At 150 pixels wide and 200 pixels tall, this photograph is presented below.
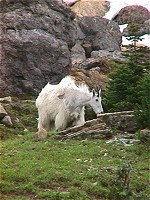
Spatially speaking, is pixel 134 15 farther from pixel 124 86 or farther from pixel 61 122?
pixel 61 122

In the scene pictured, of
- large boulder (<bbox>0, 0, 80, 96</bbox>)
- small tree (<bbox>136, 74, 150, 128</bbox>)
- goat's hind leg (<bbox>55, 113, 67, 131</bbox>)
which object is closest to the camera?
small tree (<bbox>136, 74, 150, 128</bbox>)

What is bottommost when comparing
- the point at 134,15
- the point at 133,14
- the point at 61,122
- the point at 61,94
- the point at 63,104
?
the point at 61,122

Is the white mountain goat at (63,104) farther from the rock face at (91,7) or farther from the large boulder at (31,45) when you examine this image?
the rock face at (91,7)

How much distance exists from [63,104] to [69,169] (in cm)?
497

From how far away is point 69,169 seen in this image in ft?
27.2

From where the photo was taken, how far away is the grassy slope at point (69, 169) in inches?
280

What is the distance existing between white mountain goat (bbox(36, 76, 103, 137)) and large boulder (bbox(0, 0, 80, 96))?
861 cm

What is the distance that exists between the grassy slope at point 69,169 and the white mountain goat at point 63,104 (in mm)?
2042

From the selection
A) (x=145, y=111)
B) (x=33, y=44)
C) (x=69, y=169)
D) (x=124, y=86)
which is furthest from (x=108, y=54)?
(x=69, y=169)

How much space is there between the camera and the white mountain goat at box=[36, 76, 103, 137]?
43.2 ft

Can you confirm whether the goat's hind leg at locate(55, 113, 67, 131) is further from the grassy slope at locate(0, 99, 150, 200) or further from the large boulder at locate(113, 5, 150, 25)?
the large boulder at locate(113, 5, 150, 25)

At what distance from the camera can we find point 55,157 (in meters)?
9.11

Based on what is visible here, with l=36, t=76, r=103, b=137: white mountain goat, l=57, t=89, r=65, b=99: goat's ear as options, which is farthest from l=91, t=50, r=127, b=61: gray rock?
l=57, t=89, r=65, b=99: goat's ear

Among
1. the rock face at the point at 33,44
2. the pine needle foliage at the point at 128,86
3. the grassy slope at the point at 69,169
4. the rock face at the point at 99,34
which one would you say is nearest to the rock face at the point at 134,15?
the rock face at the point at 99,34
